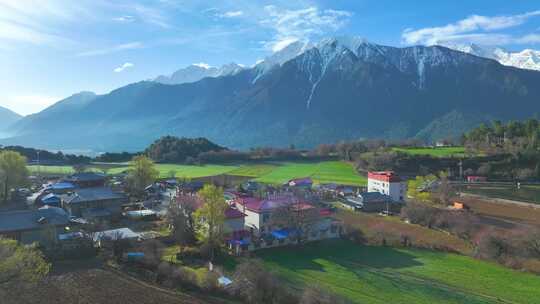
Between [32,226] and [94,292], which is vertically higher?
[32,226]

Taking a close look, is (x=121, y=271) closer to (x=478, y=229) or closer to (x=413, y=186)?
(x=478, y=229)

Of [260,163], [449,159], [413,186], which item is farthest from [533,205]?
[260,163]

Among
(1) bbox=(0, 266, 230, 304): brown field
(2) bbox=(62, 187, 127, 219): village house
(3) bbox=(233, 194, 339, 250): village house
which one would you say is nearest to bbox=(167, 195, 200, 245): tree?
(3) bbox=(233, 194, 339, 250): village house

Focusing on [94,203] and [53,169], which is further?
[53,169]

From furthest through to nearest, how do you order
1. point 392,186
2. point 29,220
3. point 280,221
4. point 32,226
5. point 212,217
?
point 392,186 < point 280,221 < point 29,220 < point 32,226 < point 212,217

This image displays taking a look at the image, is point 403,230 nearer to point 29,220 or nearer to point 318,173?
point 29,220

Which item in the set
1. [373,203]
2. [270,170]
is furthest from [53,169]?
[373,203]
